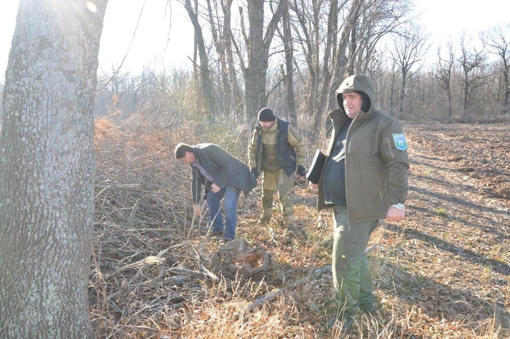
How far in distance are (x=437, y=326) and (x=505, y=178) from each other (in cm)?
827

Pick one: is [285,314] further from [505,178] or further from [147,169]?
[505,178]

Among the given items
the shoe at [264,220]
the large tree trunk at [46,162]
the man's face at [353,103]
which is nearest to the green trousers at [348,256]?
the man's face at [353,103]

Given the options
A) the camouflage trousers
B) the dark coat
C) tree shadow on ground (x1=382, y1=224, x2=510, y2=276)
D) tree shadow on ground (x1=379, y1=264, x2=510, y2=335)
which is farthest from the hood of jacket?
tree shadow on ground (x1=382, y1=224, x2=510, y2=276)

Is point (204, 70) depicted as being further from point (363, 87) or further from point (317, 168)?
point (363, 87)

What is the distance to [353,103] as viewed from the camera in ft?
9.57

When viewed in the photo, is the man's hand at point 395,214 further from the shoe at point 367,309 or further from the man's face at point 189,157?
the man's face at point 189,157

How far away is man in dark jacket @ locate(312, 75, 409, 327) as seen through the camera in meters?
2.71

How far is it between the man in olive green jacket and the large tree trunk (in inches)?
Result: 125

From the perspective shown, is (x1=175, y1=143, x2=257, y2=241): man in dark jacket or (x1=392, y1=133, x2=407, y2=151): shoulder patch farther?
(x1=175, y1=143, x2=257, y2=241): man in dark jacket

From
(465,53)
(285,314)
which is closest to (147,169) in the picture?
(285,314)

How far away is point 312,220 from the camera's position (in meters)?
5.82

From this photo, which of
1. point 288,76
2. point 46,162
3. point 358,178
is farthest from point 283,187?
point 288,76

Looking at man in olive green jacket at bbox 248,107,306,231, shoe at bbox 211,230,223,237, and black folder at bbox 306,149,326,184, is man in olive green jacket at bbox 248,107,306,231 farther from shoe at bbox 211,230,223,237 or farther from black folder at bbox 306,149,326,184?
black folder at bbox 306,149,326,184

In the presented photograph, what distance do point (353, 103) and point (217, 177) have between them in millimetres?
2408
